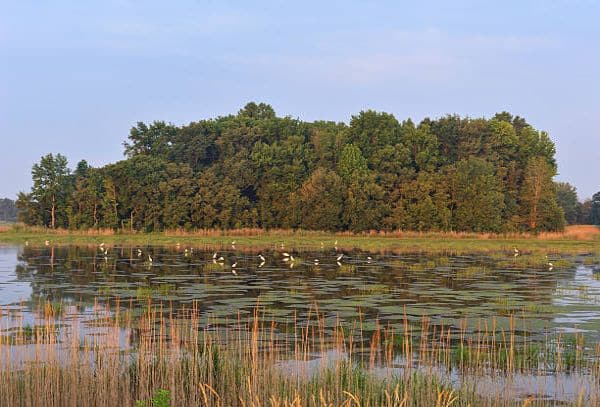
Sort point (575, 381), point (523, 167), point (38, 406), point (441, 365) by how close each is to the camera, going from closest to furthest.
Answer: point (38, 406), point (575, 381), point (441, 365), point (523, 167)

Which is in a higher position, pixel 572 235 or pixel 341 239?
pixel 572 235

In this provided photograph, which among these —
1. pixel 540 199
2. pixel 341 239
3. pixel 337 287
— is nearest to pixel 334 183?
pixel 341 239

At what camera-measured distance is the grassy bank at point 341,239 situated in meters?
58.6

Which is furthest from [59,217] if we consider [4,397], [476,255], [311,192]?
[4,397]

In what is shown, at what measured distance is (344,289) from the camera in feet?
89.7

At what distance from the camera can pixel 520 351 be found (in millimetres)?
15086

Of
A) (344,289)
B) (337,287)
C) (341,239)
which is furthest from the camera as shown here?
(341,239)

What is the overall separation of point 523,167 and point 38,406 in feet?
254

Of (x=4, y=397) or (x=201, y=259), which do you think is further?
(x=201, y=259)

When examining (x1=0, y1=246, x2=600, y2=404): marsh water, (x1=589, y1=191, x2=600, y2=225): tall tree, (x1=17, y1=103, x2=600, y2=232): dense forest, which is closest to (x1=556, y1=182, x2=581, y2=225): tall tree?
(x1=589, y1=191, x2=600, y2=225): tall tree

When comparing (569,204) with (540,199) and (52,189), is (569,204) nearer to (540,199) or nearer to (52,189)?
(540,199)

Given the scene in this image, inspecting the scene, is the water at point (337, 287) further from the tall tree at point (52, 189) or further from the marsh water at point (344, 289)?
the tall tree at point (52, 189)

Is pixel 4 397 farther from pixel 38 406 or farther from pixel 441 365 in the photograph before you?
pixel 441 365

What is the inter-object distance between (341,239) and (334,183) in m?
8.88
